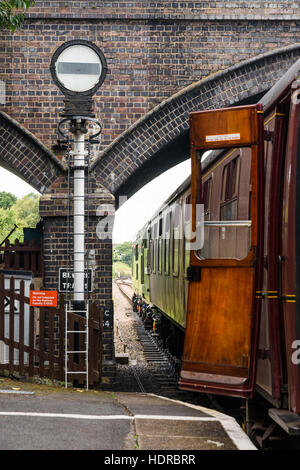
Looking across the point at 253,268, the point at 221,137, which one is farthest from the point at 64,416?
the point at 221,137

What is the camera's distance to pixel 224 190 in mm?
7195

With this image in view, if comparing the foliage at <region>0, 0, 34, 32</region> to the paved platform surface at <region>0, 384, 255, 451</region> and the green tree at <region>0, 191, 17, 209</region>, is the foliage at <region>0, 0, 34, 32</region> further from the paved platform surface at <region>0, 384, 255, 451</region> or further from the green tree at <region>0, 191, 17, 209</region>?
the green tree at <region>0, 191, 17, 209</region>

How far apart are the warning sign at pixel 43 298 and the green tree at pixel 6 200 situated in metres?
95.7

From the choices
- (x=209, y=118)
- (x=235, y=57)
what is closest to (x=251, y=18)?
(x=235, y=57)

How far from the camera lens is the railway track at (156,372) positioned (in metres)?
12.2

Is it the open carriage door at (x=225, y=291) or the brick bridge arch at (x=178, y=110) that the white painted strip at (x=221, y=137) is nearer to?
the open carriage door at (x=225, y=291)

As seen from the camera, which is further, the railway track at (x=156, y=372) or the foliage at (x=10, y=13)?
the railway track at (x=156, y=372)

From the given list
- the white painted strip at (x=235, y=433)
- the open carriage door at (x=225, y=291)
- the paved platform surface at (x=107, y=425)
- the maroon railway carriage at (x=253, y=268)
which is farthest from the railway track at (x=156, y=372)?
the maroon railway carriage at (x=253, y=268)

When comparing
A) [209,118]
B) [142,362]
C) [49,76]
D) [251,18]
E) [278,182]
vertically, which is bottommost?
[142,362]

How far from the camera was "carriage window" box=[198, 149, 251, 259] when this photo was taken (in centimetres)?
582
